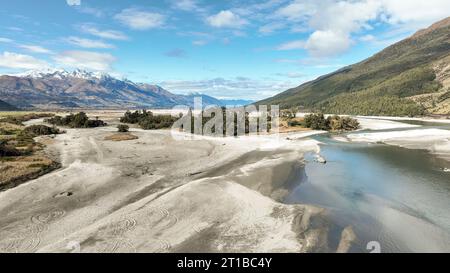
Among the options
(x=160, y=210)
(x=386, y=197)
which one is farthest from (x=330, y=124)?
(x=160, y=210)

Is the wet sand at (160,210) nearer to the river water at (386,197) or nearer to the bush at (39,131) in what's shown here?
the river water at (386,197)

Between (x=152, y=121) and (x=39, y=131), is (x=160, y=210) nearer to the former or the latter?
(x=39, y=131)

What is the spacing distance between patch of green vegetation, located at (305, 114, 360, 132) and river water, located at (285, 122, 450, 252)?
182 feet

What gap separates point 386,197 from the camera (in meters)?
34.2

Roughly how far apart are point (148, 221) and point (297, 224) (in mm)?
11902

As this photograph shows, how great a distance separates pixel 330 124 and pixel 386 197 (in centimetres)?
8512

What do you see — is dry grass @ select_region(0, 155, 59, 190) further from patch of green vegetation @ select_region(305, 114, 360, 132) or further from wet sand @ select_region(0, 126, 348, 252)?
patch of green vegetation @ select_region(305, 114, 360, 132)

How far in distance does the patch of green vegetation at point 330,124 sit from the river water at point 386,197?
55475 mm

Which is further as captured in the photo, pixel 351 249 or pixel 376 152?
pixel 376 152

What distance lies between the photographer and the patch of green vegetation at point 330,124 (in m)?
114
